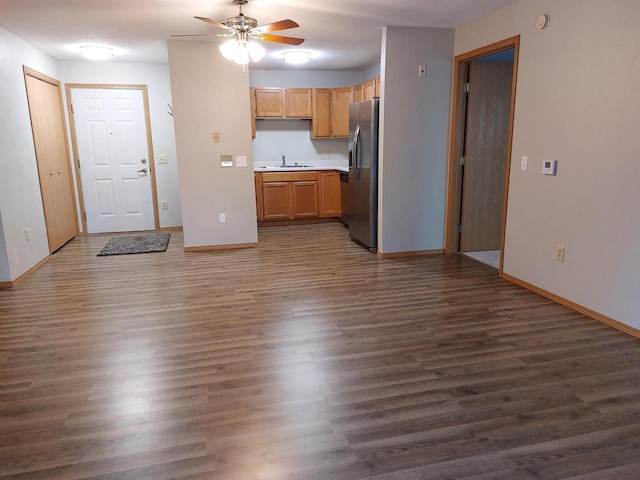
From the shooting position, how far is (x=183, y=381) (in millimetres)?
2385

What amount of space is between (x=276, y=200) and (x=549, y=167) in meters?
4.13

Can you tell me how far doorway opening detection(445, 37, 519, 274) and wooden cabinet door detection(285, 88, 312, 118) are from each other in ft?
9.35

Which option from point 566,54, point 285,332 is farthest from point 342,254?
point 566,54

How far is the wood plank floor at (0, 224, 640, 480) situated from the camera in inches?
70.2

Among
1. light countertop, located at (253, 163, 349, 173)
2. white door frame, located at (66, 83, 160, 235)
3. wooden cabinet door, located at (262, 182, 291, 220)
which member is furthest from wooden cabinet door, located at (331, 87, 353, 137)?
white door frame, located at (66, 83, 160, 235)

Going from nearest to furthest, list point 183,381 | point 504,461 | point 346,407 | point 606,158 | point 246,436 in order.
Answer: point 504,461
point 246,436
point 346,407
point 183,381
point 606,158

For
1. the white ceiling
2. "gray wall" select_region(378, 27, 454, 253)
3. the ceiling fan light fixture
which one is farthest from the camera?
"gray wall" select_region(378, 27, 454, 253)

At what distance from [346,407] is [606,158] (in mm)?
2461

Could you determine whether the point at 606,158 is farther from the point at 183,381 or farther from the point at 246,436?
the point at 183,381

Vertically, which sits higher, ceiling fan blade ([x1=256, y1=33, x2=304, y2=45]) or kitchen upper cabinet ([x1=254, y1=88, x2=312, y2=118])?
ceiling fan blade ([x1=256, y1=33, x2=304, y2=45])

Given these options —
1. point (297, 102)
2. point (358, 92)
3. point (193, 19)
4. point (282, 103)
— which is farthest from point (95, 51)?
point (358, 92)

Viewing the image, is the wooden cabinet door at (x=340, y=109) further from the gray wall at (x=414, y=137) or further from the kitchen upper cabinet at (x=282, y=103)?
the gray wall at (x=414, y=137)

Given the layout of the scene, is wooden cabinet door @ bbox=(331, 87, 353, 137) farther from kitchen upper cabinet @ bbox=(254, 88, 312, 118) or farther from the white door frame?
the white door frame

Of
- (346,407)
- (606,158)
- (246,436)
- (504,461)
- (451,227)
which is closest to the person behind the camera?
(504,461)
